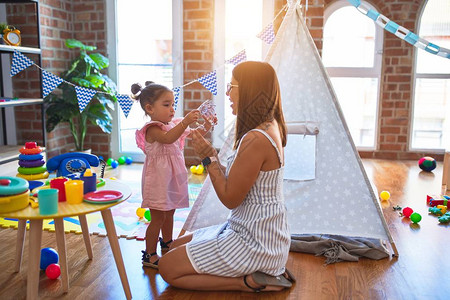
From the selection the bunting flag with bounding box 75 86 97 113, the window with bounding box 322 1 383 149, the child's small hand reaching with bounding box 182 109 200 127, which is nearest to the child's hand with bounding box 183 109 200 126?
the child's small hand reaching with bounding box 182 109 200 127

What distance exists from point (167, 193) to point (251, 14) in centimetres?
267

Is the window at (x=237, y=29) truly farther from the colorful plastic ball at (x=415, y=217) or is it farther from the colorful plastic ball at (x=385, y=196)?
the colorful plastic ball at (x=415, y=217)

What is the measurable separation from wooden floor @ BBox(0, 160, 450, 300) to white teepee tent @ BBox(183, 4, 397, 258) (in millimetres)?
210

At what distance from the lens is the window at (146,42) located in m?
4.51

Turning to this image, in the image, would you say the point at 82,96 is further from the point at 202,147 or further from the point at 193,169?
the point at 193,169

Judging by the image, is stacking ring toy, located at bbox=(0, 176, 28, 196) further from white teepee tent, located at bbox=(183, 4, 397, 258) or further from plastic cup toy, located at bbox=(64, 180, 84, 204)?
white teepee tent, located at bbox=(183, 4, 397, 258)

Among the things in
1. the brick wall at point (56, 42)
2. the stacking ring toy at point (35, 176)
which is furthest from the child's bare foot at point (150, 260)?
the brick wall at point (56, 42)

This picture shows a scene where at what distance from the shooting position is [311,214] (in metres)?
2.50

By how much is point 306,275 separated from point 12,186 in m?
1.33

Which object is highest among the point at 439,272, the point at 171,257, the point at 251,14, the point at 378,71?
the point at 251,14

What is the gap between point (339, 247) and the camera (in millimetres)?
2385

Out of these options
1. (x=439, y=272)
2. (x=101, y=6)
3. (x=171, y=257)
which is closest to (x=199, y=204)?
(x=171, y=257)

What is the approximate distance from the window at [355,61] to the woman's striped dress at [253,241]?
3.34 m

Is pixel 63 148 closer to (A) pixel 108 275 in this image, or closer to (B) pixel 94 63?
(B) pixel 94 63
